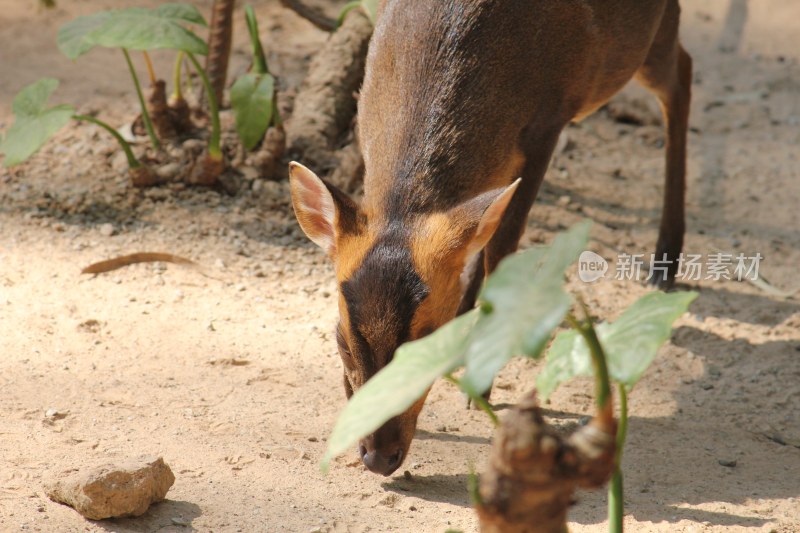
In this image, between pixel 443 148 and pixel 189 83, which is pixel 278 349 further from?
pixel 189 83

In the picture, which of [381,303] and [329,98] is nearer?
[381,303]

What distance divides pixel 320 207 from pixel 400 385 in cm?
212

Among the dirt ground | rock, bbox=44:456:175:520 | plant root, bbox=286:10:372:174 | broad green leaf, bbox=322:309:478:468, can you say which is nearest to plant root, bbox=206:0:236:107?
plant root, bbox=286:10:372:174

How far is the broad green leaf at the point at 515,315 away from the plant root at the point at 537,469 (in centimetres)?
15

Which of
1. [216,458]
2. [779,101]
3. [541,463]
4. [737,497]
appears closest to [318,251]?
[216,458]

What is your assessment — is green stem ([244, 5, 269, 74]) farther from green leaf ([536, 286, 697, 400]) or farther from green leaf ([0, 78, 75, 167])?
green leaf ([536, 286, 697, 400])

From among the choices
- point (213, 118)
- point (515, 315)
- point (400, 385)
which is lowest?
point (400, 385)

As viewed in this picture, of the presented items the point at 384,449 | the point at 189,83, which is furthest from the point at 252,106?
the point at 384,449

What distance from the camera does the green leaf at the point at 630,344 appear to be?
2.10 m

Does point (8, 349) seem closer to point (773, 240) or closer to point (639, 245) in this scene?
point (639, 245)

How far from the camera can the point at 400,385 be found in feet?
6.40

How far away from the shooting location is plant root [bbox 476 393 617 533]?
1.91 meters

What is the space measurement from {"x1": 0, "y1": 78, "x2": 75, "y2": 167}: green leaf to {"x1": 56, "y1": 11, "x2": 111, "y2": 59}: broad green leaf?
288 mm

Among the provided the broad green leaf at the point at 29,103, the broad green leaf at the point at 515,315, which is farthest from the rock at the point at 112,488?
the broad green leaf at the point at 29,103
